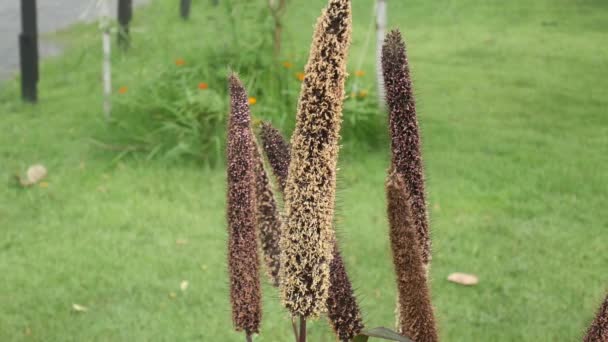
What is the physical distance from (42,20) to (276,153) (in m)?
11.2

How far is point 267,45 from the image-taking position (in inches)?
276

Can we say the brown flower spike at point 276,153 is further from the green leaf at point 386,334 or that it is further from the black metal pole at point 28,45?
the black metal pole at point 28,45

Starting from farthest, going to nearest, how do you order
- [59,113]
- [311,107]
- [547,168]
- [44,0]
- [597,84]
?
1. [44,0]
2. [597,84]
3. [59,113]
4. [547,168]
5. [311,107]

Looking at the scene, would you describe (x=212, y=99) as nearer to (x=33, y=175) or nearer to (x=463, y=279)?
(x=33, y=175)

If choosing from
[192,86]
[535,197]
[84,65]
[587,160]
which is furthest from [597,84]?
[84,65]

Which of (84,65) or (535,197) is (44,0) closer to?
(84,65)

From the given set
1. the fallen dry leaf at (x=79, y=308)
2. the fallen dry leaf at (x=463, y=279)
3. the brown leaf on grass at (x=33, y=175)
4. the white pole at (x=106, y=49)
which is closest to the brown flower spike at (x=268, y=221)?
the fallen dry leaf at (x=79, y=308)

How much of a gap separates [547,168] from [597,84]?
274cm

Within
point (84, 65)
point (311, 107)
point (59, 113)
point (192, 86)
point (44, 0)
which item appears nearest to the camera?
point (311, 107)

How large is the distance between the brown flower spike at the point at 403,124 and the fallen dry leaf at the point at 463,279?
3238 millimetres

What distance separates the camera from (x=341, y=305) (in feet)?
4.57

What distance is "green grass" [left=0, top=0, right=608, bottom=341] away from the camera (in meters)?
4.16

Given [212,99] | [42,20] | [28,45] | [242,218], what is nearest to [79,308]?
[212,99]

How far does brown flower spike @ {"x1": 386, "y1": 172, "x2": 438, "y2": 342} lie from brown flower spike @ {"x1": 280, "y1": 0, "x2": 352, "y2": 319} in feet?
0.34
